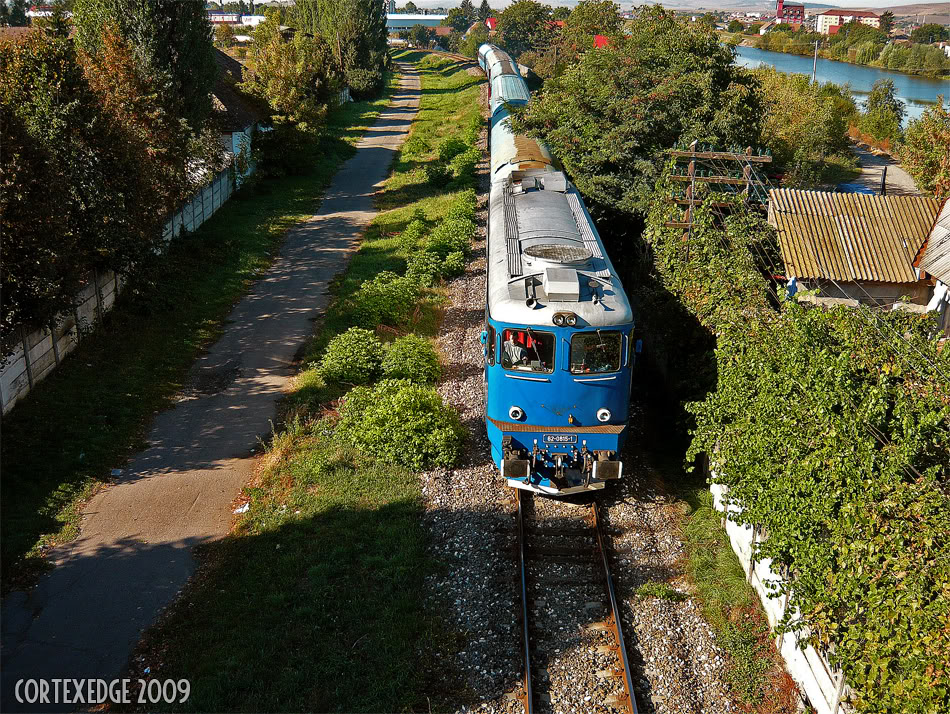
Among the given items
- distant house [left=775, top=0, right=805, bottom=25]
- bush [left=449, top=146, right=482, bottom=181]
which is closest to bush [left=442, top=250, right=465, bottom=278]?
bush [left=449, top=146, right=482, bottom=181]

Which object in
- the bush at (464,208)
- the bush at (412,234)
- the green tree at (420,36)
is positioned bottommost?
the bush at (412,234)

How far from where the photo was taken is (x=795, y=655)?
902cm

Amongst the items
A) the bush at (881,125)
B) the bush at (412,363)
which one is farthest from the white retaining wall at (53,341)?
the bush at (881,125)

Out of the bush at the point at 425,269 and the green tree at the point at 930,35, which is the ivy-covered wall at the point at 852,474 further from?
the green tree at the point at 930,35

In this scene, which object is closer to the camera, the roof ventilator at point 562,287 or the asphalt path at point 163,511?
the asphalt path at point 163,511

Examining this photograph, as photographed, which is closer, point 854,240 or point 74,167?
point 74,167

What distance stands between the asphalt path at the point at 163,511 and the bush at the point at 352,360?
1.15 m

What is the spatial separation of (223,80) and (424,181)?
38.0 ft

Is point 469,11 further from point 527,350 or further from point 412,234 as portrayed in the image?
point 527,350

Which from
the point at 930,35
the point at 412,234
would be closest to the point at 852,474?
the point at 412,234

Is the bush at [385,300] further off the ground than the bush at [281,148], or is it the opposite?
the bush at [281,148]

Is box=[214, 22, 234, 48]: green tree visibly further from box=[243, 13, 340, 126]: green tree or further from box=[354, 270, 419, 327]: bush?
box=[354, 270, 419, 327]: bush

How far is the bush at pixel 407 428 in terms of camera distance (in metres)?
13.2

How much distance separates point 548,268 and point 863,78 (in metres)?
85.5
